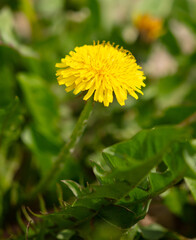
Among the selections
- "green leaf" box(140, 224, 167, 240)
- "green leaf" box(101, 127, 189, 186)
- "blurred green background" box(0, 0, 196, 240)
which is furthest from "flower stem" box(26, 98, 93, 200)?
"green leaf" box(140, 224, 167, 240)

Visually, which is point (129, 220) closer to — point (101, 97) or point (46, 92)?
point (101, 97)

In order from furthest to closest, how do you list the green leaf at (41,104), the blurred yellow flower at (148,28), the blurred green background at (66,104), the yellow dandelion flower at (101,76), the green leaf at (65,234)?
the blurred yellow flower at (148,28) < the green leaf at (41,104) < the blurred green background at (66,104) < the green leaf at (65,234) < the yellow dandelion flower at (101,76)

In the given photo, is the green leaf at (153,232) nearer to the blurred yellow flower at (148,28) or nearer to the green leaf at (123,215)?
the green leaf at (123,215)

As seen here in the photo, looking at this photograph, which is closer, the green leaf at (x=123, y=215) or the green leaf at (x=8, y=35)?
the green leaf at (x=123, y=215)

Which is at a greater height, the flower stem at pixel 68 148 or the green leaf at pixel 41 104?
the green leaf at pixel 41 104

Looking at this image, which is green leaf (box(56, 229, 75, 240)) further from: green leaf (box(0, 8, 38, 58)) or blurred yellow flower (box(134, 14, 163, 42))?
blurred yellow flower (box(134, 14, 163, 42))

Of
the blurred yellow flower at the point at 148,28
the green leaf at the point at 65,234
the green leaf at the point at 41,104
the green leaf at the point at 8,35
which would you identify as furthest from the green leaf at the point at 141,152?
the blurred yellow flower at the point at 148,28

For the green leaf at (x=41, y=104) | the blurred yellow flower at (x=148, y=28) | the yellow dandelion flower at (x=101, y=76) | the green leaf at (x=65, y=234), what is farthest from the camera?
the blurred yellow flower at (x=148, y=28)
